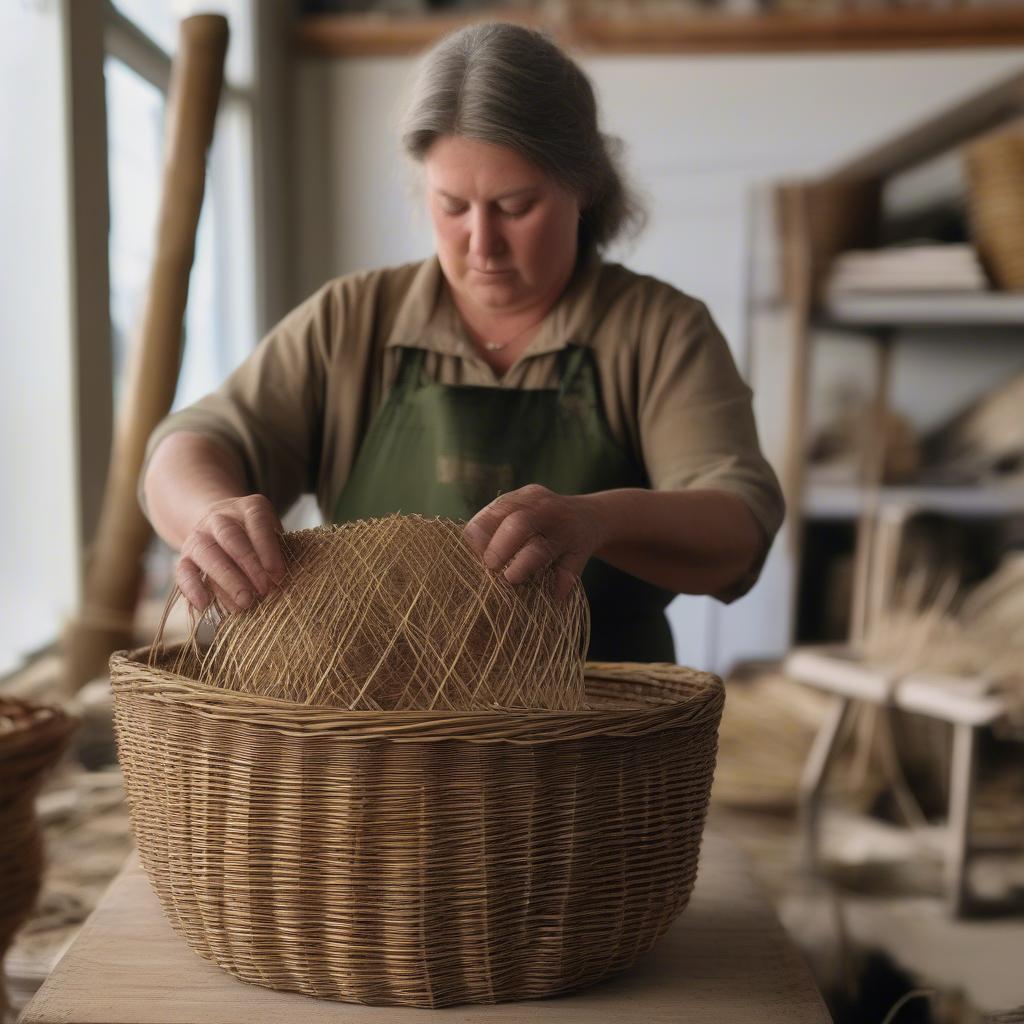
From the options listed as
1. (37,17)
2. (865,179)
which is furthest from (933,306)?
(37,17)

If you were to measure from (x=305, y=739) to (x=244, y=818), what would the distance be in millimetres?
77

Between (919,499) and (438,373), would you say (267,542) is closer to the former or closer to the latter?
(438,373)

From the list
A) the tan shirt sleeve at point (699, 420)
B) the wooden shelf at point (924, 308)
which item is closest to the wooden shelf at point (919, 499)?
the wooden shelf at point (924, 308)

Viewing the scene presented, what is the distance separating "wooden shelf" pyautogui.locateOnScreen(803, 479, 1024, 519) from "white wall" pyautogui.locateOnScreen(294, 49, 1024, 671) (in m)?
0.28

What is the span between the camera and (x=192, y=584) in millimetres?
870

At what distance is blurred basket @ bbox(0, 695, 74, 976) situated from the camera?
1216 mm

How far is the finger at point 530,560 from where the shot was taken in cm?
85

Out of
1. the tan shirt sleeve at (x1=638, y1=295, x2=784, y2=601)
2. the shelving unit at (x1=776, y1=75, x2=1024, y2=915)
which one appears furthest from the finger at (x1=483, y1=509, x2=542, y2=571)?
the shelving unit at (x1=776, y1=75, x2=1024, y2=915)

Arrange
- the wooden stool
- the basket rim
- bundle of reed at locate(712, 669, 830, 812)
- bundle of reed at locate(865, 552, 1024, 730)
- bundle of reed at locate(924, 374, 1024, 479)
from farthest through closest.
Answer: bundle of reed at locate(924, 374, 1024, 479) < bundle of reed at locate(712, 669, 830, 812) < bundle of reed at locate(865, 552, 1024, 730) < the wooden stool < the basket rim

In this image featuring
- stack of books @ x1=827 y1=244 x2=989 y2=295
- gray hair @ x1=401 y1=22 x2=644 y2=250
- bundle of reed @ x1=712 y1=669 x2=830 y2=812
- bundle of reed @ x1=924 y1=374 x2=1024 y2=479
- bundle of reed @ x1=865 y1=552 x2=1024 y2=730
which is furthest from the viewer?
bundle of reed @ x1=924 y1=374 x2=1024 y2=479

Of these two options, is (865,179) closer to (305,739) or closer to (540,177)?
(540,177)

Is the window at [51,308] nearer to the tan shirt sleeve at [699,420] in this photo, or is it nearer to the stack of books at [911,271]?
the tan shirt sleeve at [699,420]

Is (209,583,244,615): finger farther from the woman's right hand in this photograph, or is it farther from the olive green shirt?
the olive green shirt

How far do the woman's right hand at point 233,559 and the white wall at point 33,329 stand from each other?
1382 mm
